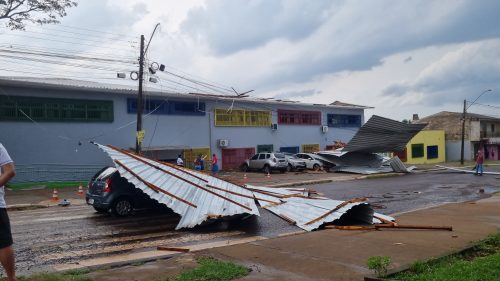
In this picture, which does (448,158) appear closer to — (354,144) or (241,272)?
(354,144)

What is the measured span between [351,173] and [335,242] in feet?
85.6

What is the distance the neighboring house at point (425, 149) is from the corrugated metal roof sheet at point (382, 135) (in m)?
22.8

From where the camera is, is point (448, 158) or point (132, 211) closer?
point (132, 211)

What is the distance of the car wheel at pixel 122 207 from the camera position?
13546 millimetres

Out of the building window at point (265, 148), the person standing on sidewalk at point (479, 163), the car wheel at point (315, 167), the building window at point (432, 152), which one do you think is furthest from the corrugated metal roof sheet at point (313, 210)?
the building window at point (432, 152)

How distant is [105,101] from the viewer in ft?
95.6

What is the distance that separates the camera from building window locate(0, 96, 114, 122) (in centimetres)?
2534

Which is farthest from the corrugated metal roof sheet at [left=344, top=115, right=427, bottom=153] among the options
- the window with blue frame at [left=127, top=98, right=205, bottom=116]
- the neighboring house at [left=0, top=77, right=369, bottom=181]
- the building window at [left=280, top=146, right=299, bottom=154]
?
the window with blue frame at [left=127, top=98, right=205, bottom=116]

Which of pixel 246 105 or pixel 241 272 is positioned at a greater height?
pixel 246 105

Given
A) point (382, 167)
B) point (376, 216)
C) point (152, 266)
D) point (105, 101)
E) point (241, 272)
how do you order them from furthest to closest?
point (382, 167), point (105, 101), point (376, 216), point (152, 266), point (241, 272)

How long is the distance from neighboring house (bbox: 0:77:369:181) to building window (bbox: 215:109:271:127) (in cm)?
7

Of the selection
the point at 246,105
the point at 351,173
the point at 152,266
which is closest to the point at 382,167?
the point at 351,173

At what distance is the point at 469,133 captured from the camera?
61.8 m

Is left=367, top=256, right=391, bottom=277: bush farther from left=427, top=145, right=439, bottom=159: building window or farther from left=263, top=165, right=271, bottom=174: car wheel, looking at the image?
left=427, top=145, right=439, bottom=159: building window
